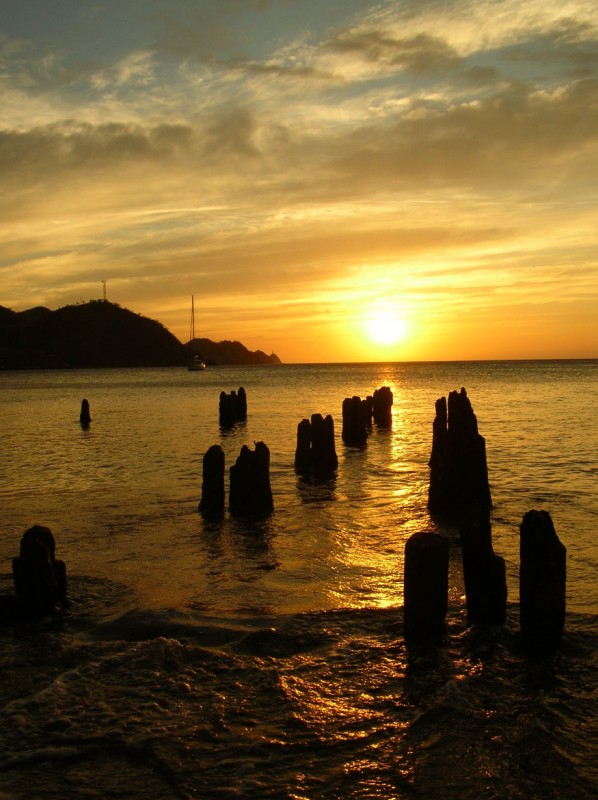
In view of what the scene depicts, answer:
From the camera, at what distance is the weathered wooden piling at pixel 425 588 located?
8.16 metres

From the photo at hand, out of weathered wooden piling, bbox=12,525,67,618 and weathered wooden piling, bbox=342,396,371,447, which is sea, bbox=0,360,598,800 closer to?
weathered wooden piling, bbox=12,525,67,618

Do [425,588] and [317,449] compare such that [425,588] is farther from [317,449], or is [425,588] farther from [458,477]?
[317,449]

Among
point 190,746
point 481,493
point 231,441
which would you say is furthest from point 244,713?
point 231,441

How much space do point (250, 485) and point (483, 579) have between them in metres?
7.84

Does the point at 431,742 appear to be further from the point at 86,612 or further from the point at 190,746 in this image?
the point at 86,612

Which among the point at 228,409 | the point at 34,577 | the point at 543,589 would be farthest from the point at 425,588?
the point at 228,409

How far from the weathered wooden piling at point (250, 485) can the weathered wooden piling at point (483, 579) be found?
7449 mm

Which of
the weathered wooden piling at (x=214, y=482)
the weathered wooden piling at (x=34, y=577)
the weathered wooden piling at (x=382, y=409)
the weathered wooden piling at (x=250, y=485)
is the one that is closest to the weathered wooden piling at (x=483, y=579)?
the weathered wooden piling at (x=34, y=577)

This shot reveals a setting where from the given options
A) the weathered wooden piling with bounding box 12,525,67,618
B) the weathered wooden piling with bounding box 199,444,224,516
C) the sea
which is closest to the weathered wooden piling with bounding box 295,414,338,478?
the sea

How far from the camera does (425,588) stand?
8188 millimetres

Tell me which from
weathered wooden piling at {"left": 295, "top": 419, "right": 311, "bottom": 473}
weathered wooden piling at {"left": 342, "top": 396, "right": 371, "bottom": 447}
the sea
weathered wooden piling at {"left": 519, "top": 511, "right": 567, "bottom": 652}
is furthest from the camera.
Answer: weathered wooden piling at {"left": 342, "top": 396, "right": 371, "bottom": 447}

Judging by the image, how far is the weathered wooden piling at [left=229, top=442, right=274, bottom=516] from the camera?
15797 mm

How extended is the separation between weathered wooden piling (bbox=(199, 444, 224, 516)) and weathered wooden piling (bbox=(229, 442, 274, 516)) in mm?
290

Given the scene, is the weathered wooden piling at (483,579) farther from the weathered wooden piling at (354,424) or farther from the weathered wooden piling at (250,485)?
the weathered wooden piling at (354,424)
